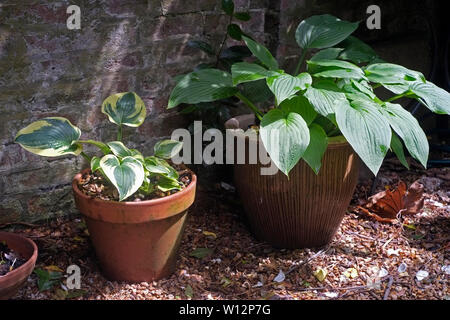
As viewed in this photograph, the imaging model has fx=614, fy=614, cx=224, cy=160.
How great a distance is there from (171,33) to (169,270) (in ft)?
2.94

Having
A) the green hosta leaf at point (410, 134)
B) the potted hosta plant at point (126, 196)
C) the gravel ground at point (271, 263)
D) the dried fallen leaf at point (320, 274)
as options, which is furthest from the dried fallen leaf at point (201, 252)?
the green hosta leaf at point (410, 134)

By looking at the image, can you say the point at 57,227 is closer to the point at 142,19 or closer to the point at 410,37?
the point at 142,19

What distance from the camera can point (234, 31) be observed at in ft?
7.69

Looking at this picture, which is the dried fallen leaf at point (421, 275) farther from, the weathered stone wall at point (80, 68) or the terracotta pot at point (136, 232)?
the weathered stone wall at point (80, 68)

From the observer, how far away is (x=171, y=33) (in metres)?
2.35

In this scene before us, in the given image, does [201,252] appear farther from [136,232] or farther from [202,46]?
[202,46]

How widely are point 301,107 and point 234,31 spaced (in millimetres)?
510

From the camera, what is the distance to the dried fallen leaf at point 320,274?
2.11m

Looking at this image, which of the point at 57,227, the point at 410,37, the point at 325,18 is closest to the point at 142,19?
the point at 325,18

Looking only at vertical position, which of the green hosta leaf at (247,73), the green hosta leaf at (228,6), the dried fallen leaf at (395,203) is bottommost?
the dried fallen leaf at (395,203)

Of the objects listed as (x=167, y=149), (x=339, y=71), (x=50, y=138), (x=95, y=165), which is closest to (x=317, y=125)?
(x=339, y=71)

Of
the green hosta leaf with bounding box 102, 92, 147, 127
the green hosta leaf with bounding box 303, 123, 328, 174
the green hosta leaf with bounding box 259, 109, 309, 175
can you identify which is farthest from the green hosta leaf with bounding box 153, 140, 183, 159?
the green hosta leaf with bounding box 303, 123, 328, 174

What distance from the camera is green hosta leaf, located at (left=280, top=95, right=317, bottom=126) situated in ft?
6.57

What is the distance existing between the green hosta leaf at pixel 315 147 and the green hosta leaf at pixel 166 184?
428mm
